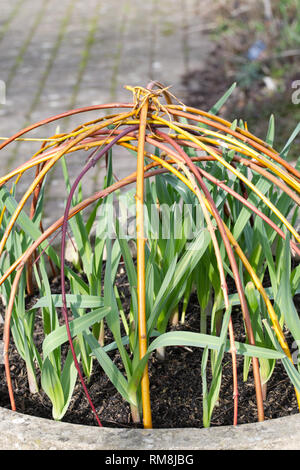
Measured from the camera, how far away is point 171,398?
1621 mm

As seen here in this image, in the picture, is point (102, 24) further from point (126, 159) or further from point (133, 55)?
point (126, 159)

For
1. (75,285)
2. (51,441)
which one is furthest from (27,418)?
(75,285)

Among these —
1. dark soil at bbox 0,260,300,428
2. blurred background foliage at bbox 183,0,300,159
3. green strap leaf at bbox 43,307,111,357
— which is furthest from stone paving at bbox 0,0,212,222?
green strap leaf at bbox 43,307,111,357

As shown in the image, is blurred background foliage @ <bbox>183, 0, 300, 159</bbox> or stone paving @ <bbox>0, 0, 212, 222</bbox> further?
stone paving @ <bbox>0, 0, 212, 222</bbox>

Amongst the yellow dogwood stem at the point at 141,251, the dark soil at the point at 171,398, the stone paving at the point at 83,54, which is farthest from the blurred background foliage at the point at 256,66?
the yellow dogwood stem at the point at 141,251

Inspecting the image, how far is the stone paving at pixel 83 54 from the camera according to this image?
394cm

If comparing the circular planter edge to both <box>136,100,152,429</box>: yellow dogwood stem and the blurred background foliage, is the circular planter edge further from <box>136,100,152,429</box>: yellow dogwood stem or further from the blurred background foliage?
the blurred background foliage

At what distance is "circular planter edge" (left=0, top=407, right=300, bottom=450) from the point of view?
1310 millimetres

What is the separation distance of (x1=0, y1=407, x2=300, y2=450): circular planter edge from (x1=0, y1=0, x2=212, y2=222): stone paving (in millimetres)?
1930

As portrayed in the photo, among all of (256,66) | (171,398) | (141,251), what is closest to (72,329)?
(141,251)

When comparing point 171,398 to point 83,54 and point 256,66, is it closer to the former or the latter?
point 256,66

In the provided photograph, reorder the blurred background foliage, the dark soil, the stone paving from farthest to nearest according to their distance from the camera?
the stone paving → the blurred background foliage → the dark soil

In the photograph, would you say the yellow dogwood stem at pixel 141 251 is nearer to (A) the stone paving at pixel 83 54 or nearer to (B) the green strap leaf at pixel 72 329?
(B) the green strap leaf at pixel 72 329

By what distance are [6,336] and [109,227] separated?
32cm
